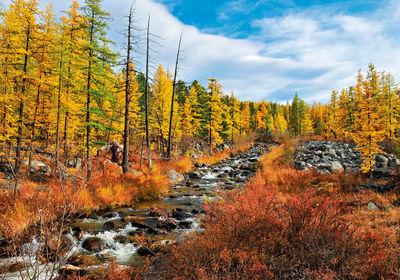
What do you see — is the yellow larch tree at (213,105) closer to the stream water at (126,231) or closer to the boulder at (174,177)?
the boulder at (174,177)

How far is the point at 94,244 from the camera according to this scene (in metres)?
6.36

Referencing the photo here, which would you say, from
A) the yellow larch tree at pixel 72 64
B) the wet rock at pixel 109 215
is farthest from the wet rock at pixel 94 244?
the yellow larch tree at pixel 72 64

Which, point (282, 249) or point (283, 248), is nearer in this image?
point (282, 249)

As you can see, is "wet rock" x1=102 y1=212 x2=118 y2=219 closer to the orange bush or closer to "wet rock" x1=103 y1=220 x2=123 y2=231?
"wet rock" x1=103 y1=220 x2=123 y2=231

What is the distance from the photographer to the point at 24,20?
12844 millimetres

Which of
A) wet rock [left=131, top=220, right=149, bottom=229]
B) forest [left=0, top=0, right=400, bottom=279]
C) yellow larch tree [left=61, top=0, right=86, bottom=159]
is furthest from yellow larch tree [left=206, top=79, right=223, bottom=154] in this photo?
Answer: wet rock [left=131, top=220, right=149, bottom=229]

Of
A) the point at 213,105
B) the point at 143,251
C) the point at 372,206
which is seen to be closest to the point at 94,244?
the point at 143,251

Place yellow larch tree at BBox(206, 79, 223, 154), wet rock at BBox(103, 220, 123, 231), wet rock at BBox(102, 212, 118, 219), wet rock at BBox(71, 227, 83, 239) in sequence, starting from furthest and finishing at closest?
yellow larch tree at BBox(206, 79, 223, 154) < wet rock at BBox(102, 212, 118, 219) < wet rock at BBox(103, 220, 123, 231) < wet rock at BBox(71, 227, 83, 239)

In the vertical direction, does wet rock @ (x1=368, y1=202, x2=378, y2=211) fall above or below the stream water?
above

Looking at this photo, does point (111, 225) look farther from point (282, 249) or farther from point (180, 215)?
point (282, 249)

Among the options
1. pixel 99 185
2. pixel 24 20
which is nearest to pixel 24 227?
pixel 99 185

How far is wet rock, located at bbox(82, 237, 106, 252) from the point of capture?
6.24 m

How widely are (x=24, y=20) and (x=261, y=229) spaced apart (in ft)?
58.5

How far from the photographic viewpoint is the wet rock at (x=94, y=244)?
6.24 metres
